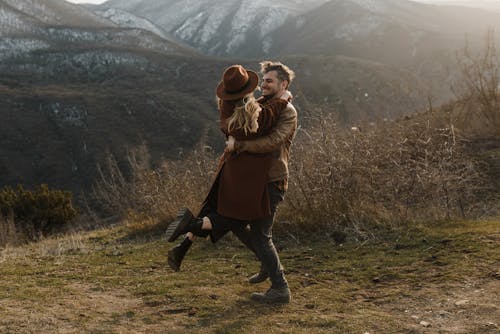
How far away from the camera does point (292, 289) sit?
3549 millimetres

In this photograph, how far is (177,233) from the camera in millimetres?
3025

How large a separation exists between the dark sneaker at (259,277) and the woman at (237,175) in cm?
63

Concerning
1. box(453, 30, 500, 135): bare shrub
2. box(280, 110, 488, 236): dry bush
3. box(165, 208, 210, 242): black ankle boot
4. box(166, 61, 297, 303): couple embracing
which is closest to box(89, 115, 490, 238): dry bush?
box(280, 110, 488, 236): dry bush

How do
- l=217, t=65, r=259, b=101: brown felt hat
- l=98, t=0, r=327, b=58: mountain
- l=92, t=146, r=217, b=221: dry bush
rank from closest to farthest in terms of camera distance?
1. l=217, t=65, r=259, b=101: brown felt hat
2. l=92, t=146, r=217, b=221: dry bush
3. l=98, t=0, r=327, b=58: mountain

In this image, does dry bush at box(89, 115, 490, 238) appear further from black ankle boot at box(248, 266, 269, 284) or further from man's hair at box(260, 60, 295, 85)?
man's hair at box(260, 60, 295, 85)

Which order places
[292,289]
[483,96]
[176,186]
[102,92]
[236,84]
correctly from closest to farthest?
[236,84], [292,289], [176,186], [483,96], [102,92]

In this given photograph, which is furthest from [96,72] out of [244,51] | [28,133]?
[244,51]

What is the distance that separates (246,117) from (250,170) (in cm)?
37

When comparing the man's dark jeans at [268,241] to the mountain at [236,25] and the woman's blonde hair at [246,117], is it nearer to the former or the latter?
the woman's blonde hair at [246,117]

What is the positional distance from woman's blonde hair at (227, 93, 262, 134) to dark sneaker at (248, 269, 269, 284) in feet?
4.04

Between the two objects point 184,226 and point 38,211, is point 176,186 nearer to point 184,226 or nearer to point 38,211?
point 184,226

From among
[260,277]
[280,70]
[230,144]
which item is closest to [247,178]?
[230,144]

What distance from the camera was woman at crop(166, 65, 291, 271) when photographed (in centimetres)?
302

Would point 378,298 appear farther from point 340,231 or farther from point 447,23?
point 447,23
